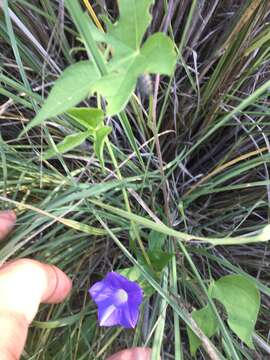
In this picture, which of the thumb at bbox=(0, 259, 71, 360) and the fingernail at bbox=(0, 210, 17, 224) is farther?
the fingernail at bbox=(0, 210, 17, 224)

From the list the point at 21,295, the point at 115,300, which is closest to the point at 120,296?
the point at 115,300

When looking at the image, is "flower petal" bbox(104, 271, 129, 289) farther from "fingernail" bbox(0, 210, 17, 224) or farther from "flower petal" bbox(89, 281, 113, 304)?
"fingernail" bbox(0, 210, 17, 224)

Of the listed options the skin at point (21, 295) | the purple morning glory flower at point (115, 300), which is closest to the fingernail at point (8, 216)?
the skin at point (21, 295)

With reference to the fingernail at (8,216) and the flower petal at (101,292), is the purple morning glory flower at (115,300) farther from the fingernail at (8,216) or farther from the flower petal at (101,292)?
the fingernail at (8,216)

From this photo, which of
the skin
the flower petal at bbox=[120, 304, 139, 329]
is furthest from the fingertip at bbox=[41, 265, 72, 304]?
the flower petal at bbox=[120, 304, 139, 329]

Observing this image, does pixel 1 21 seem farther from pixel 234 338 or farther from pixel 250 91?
pixel 234 338

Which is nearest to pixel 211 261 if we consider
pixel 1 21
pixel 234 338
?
pixel 234 338
